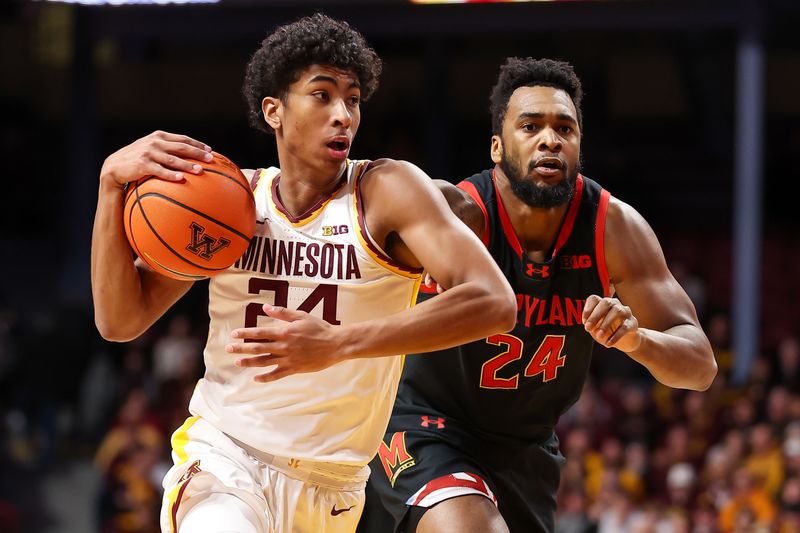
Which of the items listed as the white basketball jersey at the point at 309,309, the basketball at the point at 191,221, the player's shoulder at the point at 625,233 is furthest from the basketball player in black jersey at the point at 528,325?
the basketball at the point at 191,221

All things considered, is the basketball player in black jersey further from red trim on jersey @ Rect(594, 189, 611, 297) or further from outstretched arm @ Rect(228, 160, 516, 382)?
outstretched arm @ Rect(228, 160, 516, 382)

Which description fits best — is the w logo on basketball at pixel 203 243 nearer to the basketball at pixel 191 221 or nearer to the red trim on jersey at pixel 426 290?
the basketball at pixel 191 221

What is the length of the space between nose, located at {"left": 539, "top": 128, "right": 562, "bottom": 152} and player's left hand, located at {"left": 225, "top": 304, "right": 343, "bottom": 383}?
1.47 meters

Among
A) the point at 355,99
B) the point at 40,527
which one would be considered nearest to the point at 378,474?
the point at 355,99

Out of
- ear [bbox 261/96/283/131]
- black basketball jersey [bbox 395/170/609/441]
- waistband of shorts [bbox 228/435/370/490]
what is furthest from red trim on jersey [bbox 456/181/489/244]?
waistband of shorts [bbox 228/435/370/490]

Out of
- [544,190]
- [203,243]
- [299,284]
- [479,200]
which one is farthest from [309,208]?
[544,190]

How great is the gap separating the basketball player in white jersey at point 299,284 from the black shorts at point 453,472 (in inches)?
17.6

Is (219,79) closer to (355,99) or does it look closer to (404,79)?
(404,79)

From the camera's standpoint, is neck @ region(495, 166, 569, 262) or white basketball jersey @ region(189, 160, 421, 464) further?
neck @ region(495, 166, 569, 262)

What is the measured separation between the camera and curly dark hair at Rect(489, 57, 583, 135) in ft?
14.7

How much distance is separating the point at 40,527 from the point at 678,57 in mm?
10192

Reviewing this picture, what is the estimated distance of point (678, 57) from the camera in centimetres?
1594

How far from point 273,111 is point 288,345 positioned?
3.38 feet

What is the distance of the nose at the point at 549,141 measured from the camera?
425 centimetres
